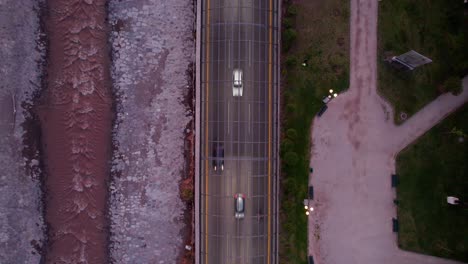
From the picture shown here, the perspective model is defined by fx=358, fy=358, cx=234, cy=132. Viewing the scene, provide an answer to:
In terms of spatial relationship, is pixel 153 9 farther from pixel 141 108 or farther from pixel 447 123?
pixel 447 123

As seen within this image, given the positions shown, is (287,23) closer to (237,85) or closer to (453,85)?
(237,85)

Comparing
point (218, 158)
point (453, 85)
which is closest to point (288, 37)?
point (218, 158)

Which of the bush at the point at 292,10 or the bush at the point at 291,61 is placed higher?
the bush at the point at 292,10

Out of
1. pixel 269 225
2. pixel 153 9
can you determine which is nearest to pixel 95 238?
pixel 269 225

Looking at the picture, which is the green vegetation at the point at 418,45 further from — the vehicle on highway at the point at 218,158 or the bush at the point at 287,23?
the vehicle on highway at the point at 218,158

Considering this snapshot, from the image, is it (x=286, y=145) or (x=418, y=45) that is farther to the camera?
(x=418, y=45)

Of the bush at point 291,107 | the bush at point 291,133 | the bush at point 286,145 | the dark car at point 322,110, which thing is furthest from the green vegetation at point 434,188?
the bush at point 291,107
